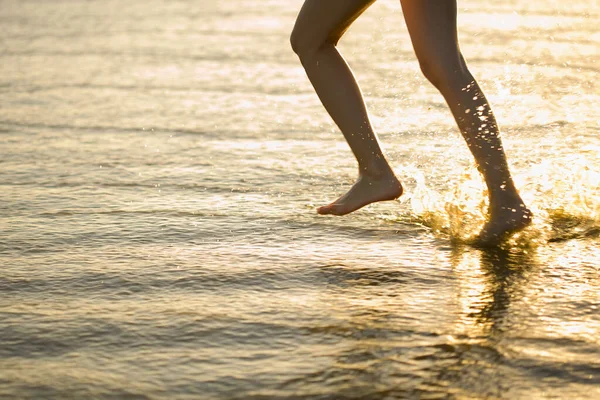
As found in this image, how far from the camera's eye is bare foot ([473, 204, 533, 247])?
334 cm

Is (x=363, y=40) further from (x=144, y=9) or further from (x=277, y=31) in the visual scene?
(x=144, y=9)

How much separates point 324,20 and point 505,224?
86cm

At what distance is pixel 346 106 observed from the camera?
11.6 feet

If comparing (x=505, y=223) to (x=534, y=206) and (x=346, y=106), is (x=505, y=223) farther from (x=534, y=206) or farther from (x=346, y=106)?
(x=346, y=106)

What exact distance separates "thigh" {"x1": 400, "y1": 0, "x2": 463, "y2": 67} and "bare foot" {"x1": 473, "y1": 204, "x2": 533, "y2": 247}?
49cm

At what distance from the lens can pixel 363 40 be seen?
30.5 ft

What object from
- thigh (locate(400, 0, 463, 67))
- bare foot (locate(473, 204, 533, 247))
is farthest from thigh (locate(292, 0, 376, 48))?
bare foot (locate(473, 204, 533, 247))

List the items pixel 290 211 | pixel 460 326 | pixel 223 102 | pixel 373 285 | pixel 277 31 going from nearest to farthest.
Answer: pixel 460 326, pixel 373 285, pixel 290 211, pixel 223 102, pixel 277 31

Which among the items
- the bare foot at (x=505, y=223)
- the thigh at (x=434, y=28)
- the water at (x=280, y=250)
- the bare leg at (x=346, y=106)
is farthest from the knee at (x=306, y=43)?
the bare foot at (x=505, y=223)

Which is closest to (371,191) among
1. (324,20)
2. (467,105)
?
(467,105)

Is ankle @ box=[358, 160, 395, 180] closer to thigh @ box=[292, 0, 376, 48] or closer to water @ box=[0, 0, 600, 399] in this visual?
water @ box=[0, 0, 600, 399]

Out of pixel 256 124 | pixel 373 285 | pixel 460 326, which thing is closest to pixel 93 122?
pixel 256 124

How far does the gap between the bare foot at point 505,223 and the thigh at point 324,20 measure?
77cm

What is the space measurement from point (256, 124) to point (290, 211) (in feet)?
6.36
